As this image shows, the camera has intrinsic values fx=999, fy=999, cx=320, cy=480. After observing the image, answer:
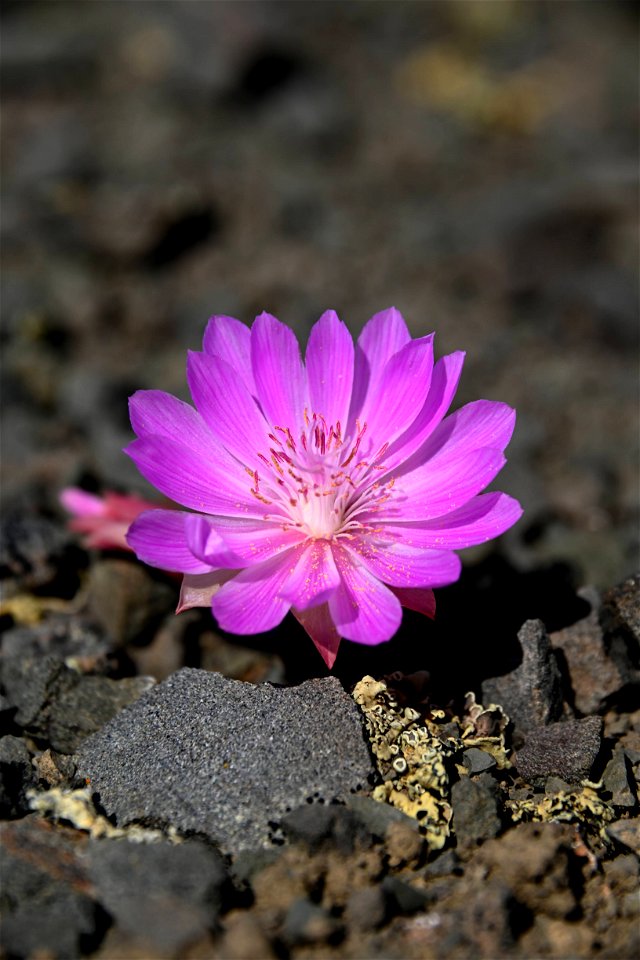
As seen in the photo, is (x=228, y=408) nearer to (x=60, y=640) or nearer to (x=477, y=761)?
(x=60, y=640)

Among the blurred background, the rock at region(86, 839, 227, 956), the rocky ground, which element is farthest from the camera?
the blurred background

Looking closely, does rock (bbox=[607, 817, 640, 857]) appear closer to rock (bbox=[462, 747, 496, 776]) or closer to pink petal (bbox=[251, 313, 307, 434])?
rock (bbox=[462, 747, 496, 776])

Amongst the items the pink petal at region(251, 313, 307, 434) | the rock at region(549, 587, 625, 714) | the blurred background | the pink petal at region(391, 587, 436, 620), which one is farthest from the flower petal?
the blurred background

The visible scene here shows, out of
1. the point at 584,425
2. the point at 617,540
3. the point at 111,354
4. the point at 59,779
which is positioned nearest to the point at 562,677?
the point at 617,540

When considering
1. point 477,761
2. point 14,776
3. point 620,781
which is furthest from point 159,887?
point 620,781

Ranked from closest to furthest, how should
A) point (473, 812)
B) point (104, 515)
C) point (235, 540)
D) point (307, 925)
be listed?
point (307, 925), point (473, 812), point (235, 540), point (104, 515)

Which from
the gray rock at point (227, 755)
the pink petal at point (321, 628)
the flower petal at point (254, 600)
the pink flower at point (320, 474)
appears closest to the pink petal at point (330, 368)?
the pink flower at point (320, 474)

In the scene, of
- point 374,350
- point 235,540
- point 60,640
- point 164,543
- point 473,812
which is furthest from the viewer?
point 60,640
